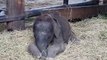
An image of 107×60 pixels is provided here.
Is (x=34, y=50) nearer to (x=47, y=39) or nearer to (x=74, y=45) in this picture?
(x=47, y=39)

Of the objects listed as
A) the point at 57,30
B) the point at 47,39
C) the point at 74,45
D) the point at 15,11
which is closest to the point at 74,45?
the point at 74,45

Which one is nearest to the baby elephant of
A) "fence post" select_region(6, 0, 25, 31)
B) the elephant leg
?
the elephant leg

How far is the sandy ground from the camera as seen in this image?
427cm

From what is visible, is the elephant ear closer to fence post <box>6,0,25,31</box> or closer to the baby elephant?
the baby elephant

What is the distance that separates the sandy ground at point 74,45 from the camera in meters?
4.27

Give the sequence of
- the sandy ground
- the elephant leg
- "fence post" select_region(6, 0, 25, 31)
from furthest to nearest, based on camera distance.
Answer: "fence post" select_region(6, 0, 25, 31), the sandy ground, the elephant leg

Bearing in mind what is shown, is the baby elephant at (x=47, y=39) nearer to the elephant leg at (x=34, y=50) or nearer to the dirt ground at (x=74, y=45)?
the elephant leg at (x=34, y=50)

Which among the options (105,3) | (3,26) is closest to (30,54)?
(3,26)

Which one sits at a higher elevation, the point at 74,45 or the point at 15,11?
the point at 15,11

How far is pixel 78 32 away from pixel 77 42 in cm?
65

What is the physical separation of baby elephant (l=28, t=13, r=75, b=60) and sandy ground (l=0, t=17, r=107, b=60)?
0.11 m

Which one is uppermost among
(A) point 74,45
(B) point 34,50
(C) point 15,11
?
(C) point 15,11

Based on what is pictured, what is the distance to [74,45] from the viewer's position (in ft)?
15.5

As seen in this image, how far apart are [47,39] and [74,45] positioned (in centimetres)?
70
